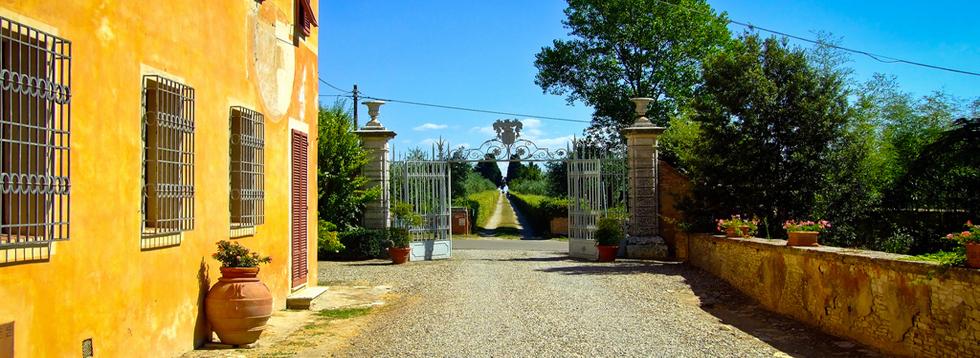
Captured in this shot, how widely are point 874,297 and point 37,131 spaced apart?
21.2ft

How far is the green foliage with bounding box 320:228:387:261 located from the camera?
1591 centimetres

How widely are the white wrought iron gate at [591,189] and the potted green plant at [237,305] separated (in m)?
9.98

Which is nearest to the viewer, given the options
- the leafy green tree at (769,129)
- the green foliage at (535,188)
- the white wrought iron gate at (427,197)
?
the leafy green tree at (769,129)

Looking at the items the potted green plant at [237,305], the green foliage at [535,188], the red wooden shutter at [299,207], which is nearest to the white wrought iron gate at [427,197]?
the red wooden shutter at [299,207]

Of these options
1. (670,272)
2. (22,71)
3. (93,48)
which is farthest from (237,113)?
(670,272)

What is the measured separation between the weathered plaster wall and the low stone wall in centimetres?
590

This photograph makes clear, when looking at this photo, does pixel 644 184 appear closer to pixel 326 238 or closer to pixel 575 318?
pixel 326 238

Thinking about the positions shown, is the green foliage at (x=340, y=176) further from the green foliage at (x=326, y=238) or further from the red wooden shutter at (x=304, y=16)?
the red wooden shutter at (x=304, y=16)

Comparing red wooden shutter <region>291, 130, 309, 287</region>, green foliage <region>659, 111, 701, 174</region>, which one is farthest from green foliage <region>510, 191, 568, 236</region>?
red wooden shutter <region>291, 130, 309, 287</region>

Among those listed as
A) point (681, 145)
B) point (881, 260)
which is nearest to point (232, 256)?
point (881, 260)

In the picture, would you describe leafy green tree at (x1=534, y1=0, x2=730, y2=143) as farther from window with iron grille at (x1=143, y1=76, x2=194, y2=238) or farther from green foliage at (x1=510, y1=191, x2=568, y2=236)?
window with iron grille at (x1=143, y1=76, x2=194, y2=238)

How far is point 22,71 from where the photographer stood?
432 cm

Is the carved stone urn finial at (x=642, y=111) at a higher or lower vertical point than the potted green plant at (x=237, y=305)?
higher

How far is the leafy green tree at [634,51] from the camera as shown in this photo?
2670 cm
